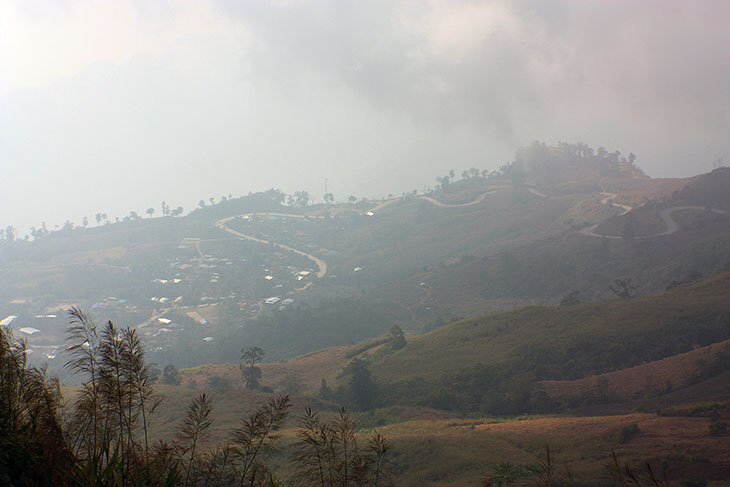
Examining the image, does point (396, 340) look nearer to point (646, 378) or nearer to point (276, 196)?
point (646, 378)

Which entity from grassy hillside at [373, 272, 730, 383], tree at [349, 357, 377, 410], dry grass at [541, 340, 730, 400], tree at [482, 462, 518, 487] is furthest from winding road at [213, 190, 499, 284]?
tree at [482, 462, 518, 487]

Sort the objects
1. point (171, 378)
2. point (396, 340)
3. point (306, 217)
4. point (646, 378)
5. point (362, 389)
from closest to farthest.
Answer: point (646, 378), point (362, 389), point (171, 378), point (396, 340), point (306, 217)

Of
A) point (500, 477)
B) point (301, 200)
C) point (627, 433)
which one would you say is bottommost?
point (627, 433)

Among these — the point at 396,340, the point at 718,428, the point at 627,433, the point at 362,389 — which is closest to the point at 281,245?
the point at 396,340

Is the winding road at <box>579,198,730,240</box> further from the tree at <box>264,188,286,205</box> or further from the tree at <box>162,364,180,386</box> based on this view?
the tree at <box>264,188,286,205</box>

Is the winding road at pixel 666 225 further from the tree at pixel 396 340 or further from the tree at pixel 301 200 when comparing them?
the tree at pixel 301 200

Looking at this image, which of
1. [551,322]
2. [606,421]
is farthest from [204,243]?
[606,421]

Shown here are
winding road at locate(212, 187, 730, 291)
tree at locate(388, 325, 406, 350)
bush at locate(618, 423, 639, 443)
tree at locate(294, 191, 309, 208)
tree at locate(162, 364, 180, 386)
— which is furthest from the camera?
tree at locate(294, 191, 309, 208)

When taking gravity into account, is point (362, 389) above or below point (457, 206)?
below

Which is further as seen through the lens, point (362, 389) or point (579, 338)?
point (579, 338)

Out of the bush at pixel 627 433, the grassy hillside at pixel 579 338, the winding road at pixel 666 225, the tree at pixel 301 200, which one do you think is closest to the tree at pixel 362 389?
the grassy hillside at pixel 579 338

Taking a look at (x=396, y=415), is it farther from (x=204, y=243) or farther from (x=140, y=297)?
(x=204, y=243)

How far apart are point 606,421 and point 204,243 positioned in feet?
416

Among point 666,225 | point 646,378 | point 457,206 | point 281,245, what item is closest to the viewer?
point 646,378
